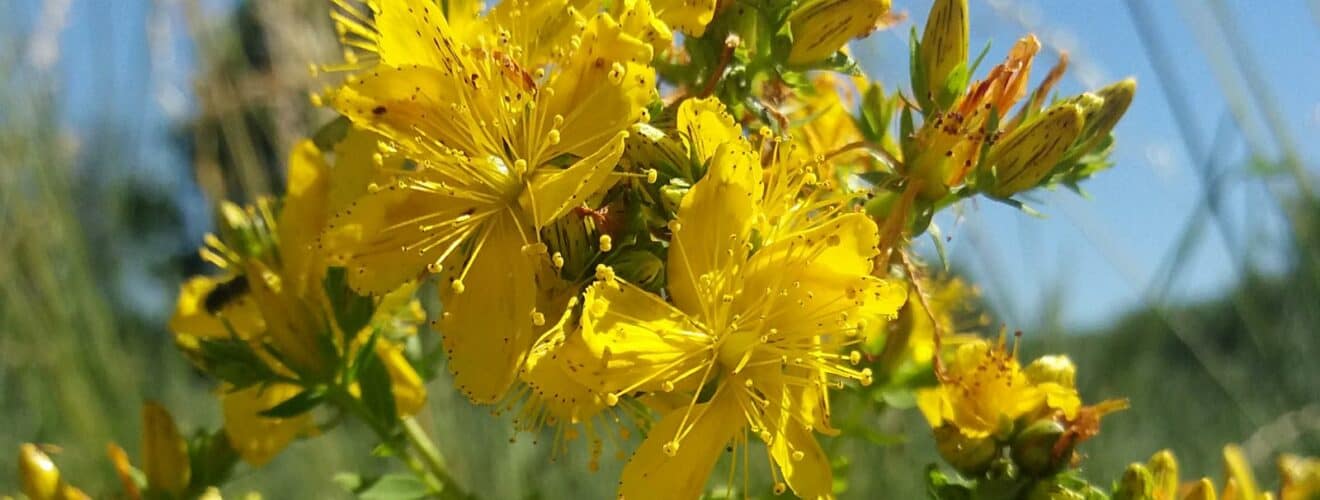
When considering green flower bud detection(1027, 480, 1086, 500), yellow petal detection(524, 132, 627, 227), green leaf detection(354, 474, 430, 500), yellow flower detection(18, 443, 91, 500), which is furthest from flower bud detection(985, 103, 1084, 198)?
yellow flower detection(18, 443, 91, 500)

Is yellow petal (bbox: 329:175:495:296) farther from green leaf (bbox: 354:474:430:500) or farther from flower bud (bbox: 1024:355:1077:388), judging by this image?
→ flower bud (bbox: 1024:355:1077:388)

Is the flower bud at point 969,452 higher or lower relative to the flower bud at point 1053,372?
lower

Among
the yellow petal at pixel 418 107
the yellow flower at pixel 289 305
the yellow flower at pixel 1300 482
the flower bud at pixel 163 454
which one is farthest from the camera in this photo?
the flower bud at pixel 163 454


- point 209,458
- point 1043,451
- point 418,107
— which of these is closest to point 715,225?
point 418,107

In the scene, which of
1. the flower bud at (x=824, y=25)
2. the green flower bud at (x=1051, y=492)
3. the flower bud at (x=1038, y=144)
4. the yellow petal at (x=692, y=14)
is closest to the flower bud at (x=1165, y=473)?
the green flower bud at (x=1051, y=492)

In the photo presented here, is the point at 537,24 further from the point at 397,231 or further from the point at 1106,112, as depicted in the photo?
the point at 1106,112

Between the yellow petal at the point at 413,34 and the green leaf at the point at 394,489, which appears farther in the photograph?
the green leaf at the point at 394,489

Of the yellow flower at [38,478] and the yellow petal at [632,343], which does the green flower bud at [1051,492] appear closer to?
the yellow petal at [632,343]
